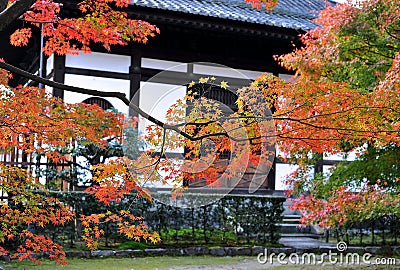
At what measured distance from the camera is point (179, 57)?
12.3 m

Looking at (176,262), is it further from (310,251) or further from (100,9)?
(100,9)

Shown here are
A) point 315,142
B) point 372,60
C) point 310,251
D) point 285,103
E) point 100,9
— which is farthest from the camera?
point 310,251

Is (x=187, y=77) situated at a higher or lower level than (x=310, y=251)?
higher

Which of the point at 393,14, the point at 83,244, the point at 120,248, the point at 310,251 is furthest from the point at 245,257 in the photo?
the point at 393,14

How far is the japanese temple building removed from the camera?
11273 mm

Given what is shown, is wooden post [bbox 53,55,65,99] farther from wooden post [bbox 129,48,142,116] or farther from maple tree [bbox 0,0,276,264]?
maple tree [bbox 0,0,276,264]

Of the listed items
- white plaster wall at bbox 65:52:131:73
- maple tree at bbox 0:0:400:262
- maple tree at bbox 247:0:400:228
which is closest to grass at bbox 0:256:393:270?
maple tree at bbox 0:0:400:262

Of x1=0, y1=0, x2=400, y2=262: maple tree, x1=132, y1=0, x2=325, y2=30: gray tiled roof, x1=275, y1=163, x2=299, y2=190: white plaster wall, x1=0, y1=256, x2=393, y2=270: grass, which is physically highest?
x1=132, y1=0, x2=325, y2=30: gray tiled roof

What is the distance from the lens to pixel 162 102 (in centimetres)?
1195

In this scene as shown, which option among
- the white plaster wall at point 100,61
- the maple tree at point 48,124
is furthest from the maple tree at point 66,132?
the white plaster wall at point 100,61

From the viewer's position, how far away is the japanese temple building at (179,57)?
1127cm

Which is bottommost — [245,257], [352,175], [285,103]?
[245,257]

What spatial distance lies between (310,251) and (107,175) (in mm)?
5922

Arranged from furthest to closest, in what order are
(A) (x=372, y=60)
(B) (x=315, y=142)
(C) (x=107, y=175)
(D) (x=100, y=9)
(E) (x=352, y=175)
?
(E) (x=352, y=175) → (A) (x=372, y=60) → (D) (x=100, y=9) → (C) (x=107, y=175) → (B) (x=315, y=142)
